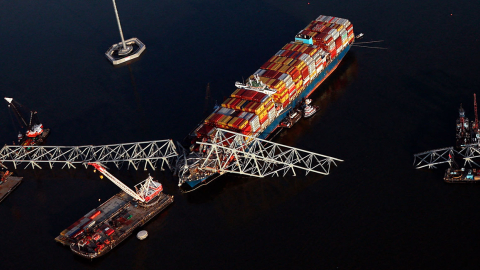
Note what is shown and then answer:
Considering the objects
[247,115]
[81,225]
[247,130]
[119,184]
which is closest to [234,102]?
Result: [247,115]

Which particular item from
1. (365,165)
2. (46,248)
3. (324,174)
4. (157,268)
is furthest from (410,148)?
(46,248)

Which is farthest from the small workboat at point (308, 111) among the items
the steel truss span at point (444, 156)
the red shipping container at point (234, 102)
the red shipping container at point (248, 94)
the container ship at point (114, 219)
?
the container ship at point (114, 219)

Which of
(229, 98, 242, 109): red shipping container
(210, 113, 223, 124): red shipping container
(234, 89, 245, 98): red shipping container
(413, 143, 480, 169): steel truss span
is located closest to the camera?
(413, 143, 480, 169): steel truss span

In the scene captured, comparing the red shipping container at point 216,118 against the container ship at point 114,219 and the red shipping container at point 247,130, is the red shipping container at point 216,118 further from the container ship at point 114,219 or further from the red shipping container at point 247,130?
the container ship at point 114,219

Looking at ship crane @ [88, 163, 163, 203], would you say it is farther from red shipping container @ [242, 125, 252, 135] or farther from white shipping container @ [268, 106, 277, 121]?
white shipping container @ [268, 106, 277, 121]

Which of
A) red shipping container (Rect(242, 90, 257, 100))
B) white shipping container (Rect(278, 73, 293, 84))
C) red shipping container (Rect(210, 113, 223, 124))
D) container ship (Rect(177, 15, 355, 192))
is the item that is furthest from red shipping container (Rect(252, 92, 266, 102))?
red shipping container (Rect(210, 113, 223, 124))

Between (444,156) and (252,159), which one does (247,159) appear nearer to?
(252,159)

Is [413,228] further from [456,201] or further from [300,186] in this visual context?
[300,186]

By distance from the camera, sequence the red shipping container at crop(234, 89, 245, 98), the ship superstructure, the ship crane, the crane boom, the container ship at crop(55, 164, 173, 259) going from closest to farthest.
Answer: the container ship at crop(55, 164, 173, 259), the ship superstructure, the crane boom, the ship crane, the red shipping container at crop(234, 89, 245, 98)
